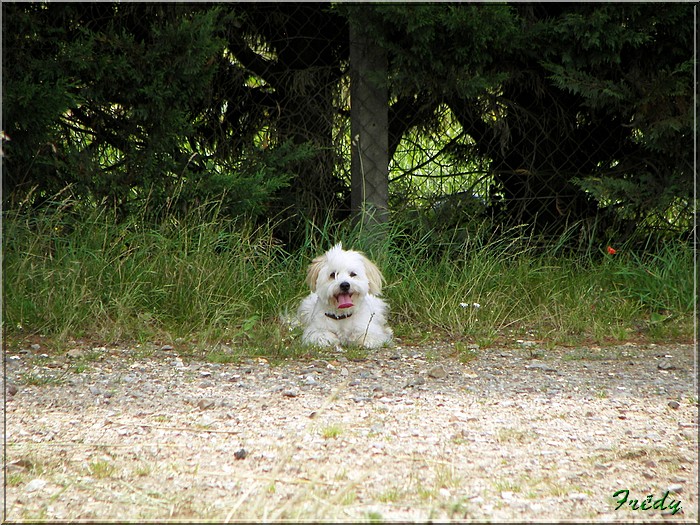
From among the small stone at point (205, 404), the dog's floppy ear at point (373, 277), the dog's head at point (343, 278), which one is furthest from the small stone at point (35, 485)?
the dog's floppy ear at point (373, 277)

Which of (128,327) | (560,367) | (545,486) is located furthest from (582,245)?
(545,486)

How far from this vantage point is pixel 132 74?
5.30 metres

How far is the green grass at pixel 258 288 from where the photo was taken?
15.2 ft

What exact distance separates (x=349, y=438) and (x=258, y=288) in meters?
2.43

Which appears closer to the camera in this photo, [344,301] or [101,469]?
[101,469]

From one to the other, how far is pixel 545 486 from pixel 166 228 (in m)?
3.47

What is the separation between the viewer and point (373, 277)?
486 cm

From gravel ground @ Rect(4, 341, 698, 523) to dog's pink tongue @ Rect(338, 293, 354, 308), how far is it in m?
0.45

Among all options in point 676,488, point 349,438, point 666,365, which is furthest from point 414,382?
point 676,488

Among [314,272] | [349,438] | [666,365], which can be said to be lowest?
[349,438]

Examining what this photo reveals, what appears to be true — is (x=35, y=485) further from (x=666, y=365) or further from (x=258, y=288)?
(x=666, y=365)
